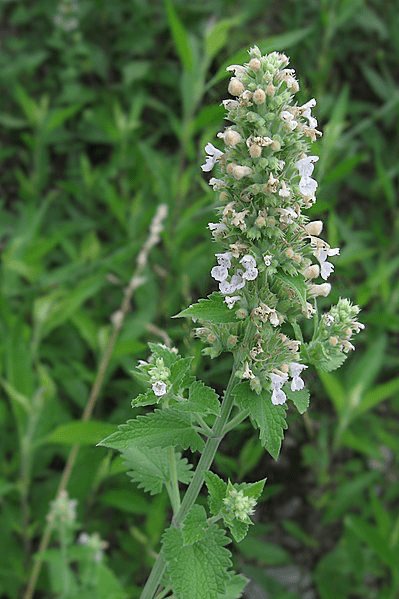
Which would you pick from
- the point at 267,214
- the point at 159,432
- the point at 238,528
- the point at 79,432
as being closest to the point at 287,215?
the point at 267,214

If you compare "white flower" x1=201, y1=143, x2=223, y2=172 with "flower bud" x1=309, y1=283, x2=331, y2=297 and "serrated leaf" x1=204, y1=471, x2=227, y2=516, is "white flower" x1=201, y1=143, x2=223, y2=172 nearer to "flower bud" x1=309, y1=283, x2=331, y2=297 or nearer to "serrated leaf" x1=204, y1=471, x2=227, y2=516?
"flower bud" x1=309, y1=283, x2=331, y2=297

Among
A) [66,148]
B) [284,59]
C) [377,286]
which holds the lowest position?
[284,59]

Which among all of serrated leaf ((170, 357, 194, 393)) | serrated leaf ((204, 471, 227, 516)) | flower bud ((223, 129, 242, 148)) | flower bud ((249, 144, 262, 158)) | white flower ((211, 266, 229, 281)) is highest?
flower bud ((223, 129, 242, 148))

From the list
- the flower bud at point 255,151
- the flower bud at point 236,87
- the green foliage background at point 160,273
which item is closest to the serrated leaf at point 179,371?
the flower bud at point 255,151

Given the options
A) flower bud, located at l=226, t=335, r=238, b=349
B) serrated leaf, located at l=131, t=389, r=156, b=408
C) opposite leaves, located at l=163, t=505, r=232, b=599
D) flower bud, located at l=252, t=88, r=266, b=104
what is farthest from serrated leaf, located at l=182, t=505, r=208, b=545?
flower bud, located at l=252, t=88, r=266, b=104

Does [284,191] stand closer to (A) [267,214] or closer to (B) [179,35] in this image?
(A) [267,214]

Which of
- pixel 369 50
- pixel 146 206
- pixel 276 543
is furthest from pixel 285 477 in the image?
pixel 369 50

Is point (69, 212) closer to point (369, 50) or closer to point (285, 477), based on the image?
point (285, 477)

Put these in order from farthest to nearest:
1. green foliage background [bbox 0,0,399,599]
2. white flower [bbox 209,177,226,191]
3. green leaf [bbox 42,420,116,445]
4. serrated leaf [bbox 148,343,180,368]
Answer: green foliage background [bbox 0,0,399,599] < green leaf [bbox 42,420,116,445] < serrated leaf [bbox 148,343,180,368] < white flower [bbox 209,177,226,191]
